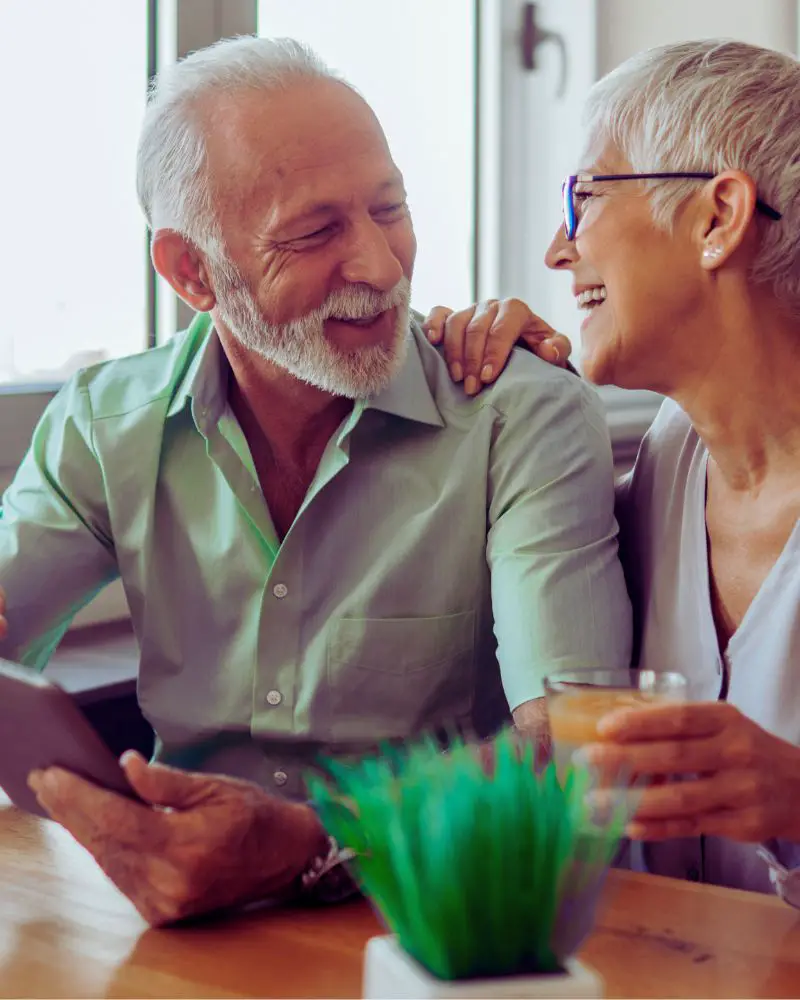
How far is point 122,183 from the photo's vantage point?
8.26 feet

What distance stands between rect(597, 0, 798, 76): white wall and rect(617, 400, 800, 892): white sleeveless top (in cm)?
199

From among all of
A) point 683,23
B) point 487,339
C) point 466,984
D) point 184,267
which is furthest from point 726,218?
point 683,23

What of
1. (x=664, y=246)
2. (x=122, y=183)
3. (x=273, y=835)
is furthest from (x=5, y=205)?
(x=273, y=835)

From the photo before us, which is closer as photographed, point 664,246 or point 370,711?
point 664,246

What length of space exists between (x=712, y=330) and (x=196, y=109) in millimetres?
720

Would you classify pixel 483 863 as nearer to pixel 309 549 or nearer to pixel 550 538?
pixel 550 538

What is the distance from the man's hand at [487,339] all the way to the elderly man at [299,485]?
0.08 feet

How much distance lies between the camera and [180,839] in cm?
112

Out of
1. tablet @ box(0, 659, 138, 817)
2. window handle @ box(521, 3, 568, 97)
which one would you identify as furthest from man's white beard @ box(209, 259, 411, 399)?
window handle @ box(521, 3, 568, 97)

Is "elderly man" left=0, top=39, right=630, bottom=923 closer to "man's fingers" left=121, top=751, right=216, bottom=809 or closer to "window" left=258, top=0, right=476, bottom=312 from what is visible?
"man's fingers" left=121, top=751, right=216, bottom=809

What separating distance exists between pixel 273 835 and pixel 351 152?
887mm

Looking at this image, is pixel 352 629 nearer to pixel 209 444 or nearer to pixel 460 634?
pixel 460 634

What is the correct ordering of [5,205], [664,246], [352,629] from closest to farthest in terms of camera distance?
1. [664,246]
2. [352,629]
3. [5,205]

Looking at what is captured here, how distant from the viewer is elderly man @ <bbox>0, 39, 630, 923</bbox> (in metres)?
1.66
